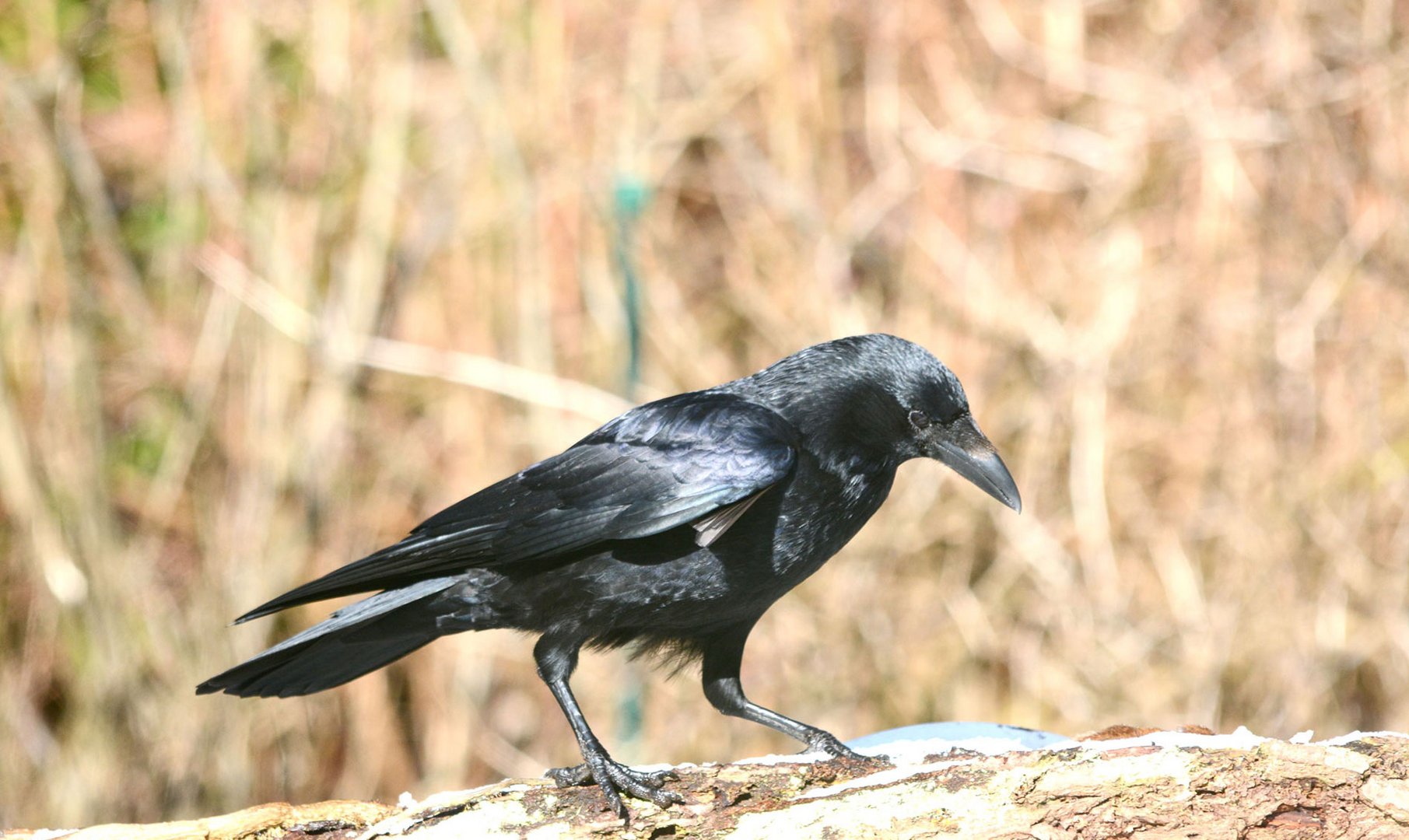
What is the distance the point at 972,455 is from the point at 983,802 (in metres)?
1.15

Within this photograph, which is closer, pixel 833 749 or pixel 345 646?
pixel 833 749

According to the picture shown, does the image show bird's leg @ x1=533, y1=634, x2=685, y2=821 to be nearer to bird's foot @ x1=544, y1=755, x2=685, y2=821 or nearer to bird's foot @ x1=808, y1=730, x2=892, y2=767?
bird's foot @ x1=544, y1=755, x2=685, y2=821

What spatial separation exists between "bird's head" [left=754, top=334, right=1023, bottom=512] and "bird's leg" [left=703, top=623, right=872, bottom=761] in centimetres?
61

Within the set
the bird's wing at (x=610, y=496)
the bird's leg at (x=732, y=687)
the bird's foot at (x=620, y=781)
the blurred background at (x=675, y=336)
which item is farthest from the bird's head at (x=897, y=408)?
the blurred background at (x=675, y=336)

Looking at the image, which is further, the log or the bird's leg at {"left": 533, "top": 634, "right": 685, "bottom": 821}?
the bird's leg at {"left": 533, "top": 634, "right": 685, "bottom": 821}

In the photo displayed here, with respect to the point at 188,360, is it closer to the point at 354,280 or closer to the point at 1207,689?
the point at 354,280

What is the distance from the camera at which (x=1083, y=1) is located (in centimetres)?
703

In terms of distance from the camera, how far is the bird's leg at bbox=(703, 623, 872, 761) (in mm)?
3627

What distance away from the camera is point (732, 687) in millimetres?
3686

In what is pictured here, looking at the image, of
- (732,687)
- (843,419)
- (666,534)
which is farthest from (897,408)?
(732,687)

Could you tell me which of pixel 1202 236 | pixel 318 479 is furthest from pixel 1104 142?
pixel 318 479

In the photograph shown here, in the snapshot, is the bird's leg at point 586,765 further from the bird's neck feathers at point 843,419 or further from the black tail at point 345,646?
the bird's neck feathers at point 843,419

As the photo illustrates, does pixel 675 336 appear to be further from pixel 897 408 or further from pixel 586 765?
pixel 586 765

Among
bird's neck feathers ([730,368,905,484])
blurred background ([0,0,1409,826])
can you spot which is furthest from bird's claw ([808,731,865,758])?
blurred background ([0,0,1409,826])
